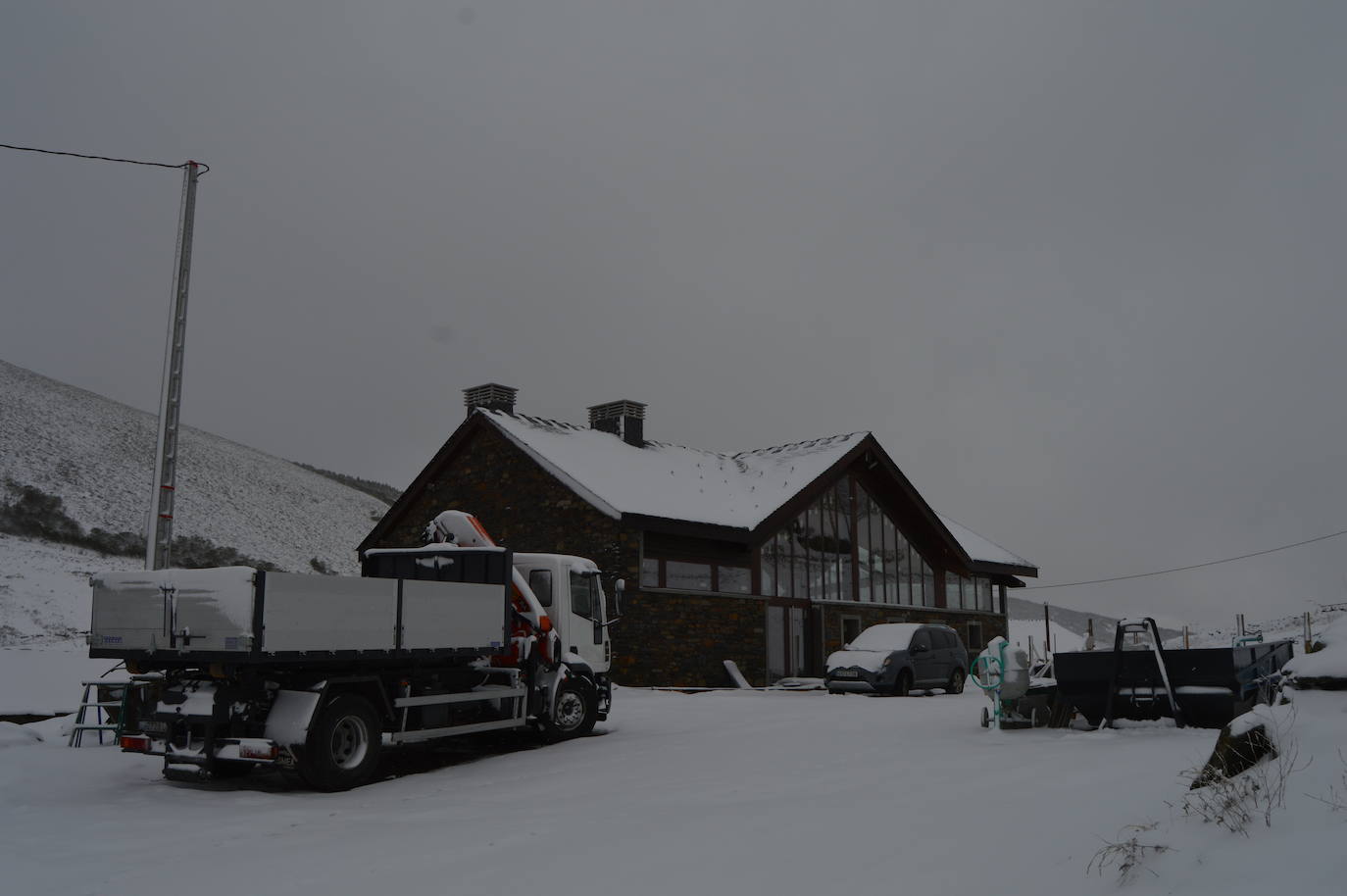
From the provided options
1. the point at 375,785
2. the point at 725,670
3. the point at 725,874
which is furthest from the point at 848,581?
the point at 725,874

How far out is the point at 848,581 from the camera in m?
30.0

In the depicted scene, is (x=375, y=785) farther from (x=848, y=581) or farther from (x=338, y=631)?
(x=848, y=581)

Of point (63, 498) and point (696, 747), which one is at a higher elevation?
point (63, 498)

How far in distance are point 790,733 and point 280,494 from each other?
215 ft

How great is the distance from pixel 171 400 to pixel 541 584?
6.13m

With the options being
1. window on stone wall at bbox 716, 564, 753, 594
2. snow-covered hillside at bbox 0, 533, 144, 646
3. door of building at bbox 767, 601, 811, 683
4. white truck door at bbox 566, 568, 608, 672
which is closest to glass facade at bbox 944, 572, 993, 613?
door of building at bbox 767, 601, 811, 683

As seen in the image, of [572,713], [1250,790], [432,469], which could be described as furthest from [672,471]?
[1250,790]

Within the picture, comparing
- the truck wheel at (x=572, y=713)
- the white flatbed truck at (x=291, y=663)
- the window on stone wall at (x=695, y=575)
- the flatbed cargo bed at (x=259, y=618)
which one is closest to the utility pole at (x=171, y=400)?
the white flatbed truck at (x=291, y=663)

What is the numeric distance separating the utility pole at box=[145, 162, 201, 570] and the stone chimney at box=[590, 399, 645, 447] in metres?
15.0

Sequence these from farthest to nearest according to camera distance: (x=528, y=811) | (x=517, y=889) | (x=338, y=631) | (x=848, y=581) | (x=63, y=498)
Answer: (x=63, y=498) < (x=848, y=581) < (x=338, y=631) < (x=528, y=811) < (x=517, y=889)

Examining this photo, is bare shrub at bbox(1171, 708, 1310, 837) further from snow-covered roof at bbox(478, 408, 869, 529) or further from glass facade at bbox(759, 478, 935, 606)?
glass facade at bbox(759, 478, 935, 606)

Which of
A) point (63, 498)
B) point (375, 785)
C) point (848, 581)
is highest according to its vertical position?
point (63, 498)

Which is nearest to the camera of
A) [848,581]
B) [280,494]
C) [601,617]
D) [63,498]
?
[601,617]

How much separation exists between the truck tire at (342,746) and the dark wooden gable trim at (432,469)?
55.5ft
